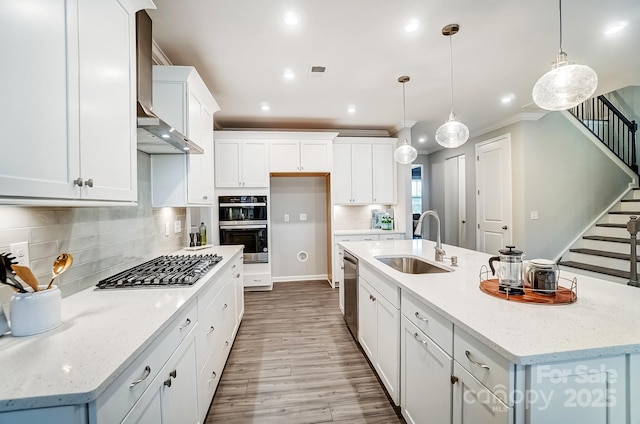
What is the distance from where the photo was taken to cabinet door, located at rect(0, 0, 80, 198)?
30.7 inches

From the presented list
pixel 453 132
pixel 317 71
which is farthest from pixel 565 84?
pixel 317 71

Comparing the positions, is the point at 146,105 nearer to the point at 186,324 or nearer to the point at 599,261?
the point at 186,324

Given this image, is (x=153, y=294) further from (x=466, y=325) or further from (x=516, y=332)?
Answer: (x=516, y=332)

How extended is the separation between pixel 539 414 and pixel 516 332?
0.24 m

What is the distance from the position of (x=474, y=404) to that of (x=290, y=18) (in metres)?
2.54

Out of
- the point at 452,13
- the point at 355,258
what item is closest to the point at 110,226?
the point at 355,258

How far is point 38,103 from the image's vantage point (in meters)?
0.88

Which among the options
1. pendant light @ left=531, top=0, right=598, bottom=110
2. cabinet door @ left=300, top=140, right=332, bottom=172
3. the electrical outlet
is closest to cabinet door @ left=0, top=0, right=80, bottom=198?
the electrical outlet

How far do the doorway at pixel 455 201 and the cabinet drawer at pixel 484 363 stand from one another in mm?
5297

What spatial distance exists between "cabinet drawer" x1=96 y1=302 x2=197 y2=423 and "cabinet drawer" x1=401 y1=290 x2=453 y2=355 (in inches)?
47.2

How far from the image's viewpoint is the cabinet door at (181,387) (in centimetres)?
114

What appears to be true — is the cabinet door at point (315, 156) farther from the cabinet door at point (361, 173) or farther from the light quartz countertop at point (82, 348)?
the light quartz countertop at point (82, 348)

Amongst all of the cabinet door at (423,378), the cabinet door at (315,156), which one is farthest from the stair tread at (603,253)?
the cabinet door at (315,156)

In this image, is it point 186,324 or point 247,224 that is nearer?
point 186,324
